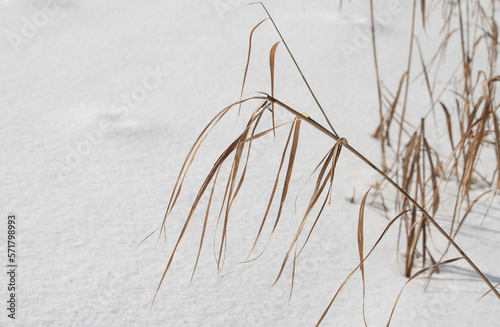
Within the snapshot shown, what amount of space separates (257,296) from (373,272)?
0.21m

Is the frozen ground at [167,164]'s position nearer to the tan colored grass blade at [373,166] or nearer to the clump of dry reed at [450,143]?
the clump of dry reed at [450,143]

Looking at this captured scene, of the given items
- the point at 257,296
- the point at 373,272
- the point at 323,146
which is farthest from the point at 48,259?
the point at 323,146

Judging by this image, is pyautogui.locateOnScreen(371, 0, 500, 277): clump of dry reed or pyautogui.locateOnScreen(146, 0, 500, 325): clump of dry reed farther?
pyautogui.locateOnScreen(371, 0, 500, 277): clump of dry reed

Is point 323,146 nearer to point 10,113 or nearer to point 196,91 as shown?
point 196,91

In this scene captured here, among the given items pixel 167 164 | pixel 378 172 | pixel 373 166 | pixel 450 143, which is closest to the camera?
pixel 373 166

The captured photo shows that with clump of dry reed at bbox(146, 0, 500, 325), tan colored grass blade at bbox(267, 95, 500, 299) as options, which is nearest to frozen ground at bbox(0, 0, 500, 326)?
clump of dry reed at bbox(146, 0, 500, 325)

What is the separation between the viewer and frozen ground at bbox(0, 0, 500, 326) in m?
0.95

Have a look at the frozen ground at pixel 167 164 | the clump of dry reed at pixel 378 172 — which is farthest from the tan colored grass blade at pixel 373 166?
the frozen ground at pixel 167 164

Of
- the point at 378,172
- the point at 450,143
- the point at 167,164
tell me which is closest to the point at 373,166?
the point at 378,172

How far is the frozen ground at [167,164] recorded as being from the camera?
0.95m

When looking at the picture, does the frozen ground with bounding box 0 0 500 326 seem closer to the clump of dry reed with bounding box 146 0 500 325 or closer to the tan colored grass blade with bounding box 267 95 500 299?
the clump of dry reed with bounding box 146 0 500 325

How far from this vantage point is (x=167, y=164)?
4.32 feet

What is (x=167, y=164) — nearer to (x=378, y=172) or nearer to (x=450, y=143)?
(x=378, y=172)

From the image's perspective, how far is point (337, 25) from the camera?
197 cm
